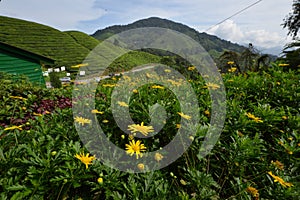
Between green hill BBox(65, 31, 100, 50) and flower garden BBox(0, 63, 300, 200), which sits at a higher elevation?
green hill BBox(65, 31, 100, 50)

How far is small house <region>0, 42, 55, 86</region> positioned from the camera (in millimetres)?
7863

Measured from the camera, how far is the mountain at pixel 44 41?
1462 inches

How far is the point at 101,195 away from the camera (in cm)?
93

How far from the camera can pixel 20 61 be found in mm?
8328

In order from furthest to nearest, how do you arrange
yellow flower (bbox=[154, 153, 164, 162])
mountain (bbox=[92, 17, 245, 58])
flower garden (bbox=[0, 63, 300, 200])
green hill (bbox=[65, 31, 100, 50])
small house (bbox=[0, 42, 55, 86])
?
green hill (bbox=[65, 31, 100, 50]) < small house (bbox=[0, 42, 55, 86]) < mountain (bbox=[92, 17, 245, 58]) < yellow flower (bbox=[154, 153, 164, 162]) < flower garden (bbox=[0, 63, 300, 200])

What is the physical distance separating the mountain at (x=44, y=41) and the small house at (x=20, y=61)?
88.1 feet

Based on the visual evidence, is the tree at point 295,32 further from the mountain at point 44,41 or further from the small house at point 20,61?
the mountain at point 44,41

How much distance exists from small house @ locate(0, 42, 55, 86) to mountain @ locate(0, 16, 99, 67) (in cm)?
2684

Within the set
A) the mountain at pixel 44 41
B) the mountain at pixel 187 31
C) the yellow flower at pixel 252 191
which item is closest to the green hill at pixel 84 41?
the mountain at pixel 44 41

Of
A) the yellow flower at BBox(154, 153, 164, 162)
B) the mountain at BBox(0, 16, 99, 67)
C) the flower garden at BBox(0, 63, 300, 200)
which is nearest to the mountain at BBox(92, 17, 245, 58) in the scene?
the flower garden at BBox(0, 63, 300, 200)

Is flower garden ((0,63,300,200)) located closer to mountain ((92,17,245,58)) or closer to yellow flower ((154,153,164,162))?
yellow flower ((154,153,164,162))

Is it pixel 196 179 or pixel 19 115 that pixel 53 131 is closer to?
pixel 196 179

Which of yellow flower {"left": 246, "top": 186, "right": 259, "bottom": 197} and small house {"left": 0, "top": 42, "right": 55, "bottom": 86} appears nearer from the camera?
A: yellow flower {"left": 246, "top": 186, "right": 259, "bottom": 197}

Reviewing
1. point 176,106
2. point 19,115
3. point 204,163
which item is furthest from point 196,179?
point 19,115
